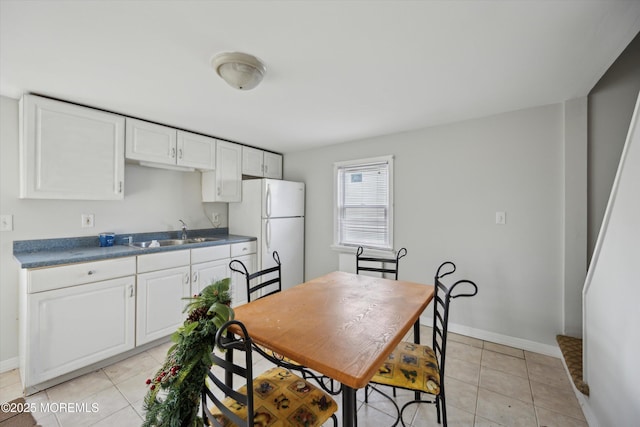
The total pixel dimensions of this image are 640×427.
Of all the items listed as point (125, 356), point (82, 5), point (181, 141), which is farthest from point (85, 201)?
point (82, 5)

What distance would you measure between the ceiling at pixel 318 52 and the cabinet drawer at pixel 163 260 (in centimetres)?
136

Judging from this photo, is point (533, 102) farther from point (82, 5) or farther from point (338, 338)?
point (82, 5)

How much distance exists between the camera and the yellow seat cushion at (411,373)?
4.41 feet

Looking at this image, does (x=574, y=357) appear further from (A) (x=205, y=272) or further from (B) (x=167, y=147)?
(B) (x=167, y=147)

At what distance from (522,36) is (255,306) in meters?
2.16

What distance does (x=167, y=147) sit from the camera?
9.29ft

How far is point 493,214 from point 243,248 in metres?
2.84

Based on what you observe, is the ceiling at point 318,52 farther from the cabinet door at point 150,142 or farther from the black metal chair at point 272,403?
the black metal chair at point 272,403

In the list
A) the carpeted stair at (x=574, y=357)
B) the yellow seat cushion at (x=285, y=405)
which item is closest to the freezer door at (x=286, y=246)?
the yellow seat cushion at (x=285, y=405)

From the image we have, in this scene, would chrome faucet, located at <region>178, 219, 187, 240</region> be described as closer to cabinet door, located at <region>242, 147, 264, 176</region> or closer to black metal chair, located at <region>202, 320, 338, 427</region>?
cabinet door, located at <region>242, 147, 264, 176</region>

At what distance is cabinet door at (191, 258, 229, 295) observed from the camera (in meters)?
2.81

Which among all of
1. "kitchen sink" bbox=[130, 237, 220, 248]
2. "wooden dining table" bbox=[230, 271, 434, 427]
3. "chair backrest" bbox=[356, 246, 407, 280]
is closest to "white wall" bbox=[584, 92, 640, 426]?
"wooden dining table" bbox=[230, 271, 434, 427]

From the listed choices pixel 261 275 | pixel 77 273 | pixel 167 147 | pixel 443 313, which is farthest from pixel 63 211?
pixel 443 313

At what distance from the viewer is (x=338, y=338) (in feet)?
3.93
